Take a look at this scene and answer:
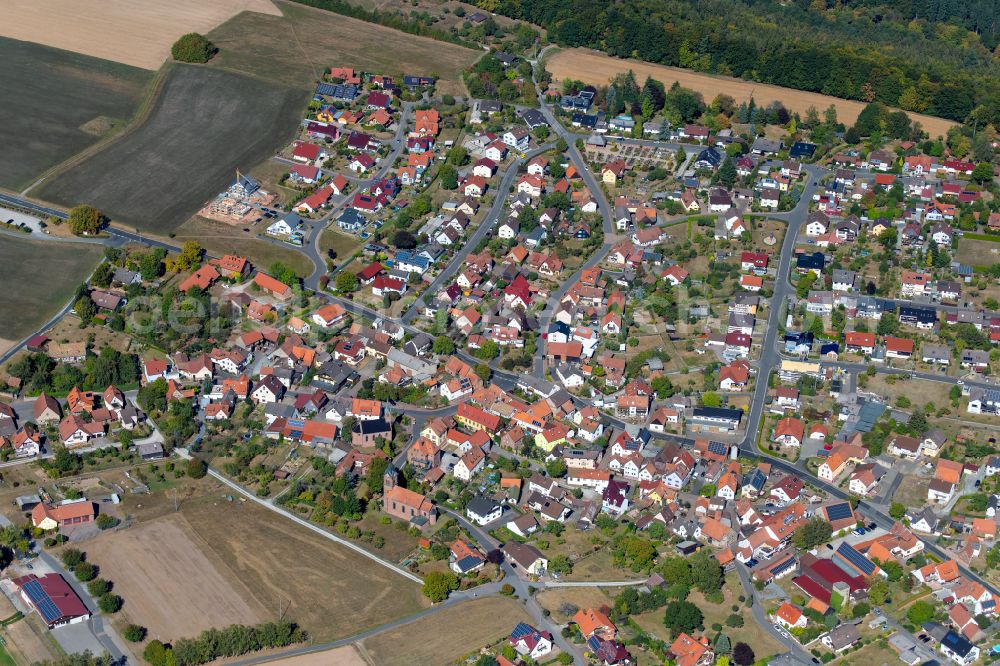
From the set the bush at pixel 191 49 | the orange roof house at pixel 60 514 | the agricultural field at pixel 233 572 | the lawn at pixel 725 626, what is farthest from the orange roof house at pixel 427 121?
the lawn at pixel 725 626

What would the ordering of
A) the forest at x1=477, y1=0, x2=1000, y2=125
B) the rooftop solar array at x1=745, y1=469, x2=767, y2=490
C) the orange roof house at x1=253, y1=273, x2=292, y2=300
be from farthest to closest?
the forest at x1=477, y1=0, x2=1000, y2=125, the orange roof house at x1=253, y1=273, x2=292, y2=300, the rooftop solar array at x1=745, y1=469, x2=767, y2=490

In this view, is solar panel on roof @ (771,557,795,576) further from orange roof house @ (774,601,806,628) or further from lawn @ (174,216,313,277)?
lawn @ (174,216,313,277)

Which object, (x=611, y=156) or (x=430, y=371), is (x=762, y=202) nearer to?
(x=611, y=156)

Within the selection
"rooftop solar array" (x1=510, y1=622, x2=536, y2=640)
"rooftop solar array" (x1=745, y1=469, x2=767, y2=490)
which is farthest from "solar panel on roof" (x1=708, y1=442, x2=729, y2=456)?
"rooftop solar array" (x1=510, y1=622, x2=536, y2=640)

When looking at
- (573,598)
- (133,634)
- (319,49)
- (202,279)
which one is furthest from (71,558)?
(319,49)

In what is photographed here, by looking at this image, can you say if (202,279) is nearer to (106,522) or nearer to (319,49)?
(106,522)

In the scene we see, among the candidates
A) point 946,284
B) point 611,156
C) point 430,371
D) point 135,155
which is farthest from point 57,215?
point 946,284

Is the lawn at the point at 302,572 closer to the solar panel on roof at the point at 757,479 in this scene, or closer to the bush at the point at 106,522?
the bush at the point at 106,522
